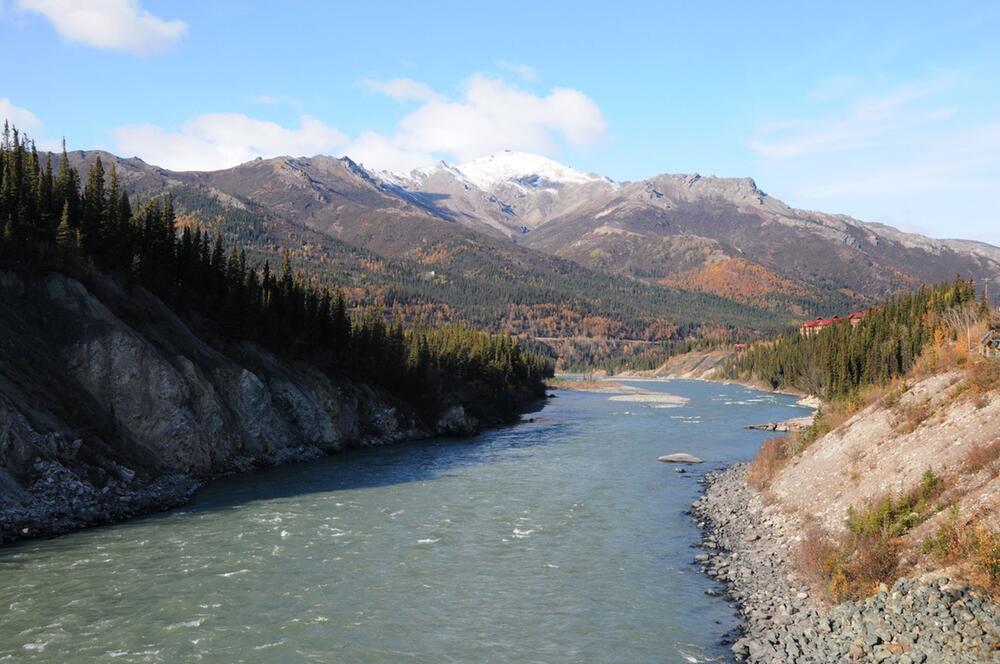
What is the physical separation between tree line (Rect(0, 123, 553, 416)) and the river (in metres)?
20.8

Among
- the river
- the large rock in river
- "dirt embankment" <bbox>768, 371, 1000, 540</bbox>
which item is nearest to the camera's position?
the river

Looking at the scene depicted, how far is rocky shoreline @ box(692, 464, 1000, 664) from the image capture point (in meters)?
18.4

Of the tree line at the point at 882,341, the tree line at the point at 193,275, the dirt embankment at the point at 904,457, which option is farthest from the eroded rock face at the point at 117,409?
the tree line at the point at 882,341

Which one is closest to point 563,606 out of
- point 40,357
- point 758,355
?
point 40,357

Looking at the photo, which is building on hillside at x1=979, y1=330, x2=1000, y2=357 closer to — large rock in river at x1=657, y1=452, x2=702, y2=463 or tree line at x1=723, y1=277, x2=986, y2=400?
large rock in river at x1=657, y1=452, x2=702, y2=463

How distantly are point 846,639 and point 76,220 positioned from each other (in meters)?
61.9

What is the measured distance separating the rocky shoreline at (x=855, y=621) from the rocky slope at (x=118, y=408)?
30.1 m

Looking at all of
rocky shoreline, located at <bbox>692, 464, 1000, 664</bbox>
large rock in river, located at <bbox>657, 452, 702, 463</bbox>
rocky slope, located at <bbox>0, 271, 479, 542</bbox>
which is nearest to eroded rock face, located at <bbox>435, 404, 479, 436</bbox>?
rocky slope, located at <bbox>0, 271, 479, 542</bbox>

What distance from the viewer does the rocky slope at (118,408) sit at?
3522 centimetres

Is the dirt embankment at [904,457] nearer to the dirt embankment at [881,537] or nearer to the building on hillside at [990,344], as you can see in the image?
the dirt embankment at [881,537]

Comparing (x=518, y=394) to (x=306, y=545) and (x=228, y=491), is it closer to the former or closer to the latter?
(x=228, y=491)

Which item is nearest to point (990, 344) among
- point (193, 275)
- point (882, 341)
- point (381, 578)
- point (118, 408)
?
point (381, 578)

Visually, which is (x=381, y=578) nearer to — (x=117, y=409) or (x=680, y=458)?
(x=117, y=409)

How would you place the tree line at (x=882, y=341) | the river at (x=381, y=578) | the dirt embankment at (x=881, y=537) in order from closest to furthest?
the dirt embankment at (x=881, y=537) < the river at (x=381, y=578) < the tree line at (x=882, y=341)
